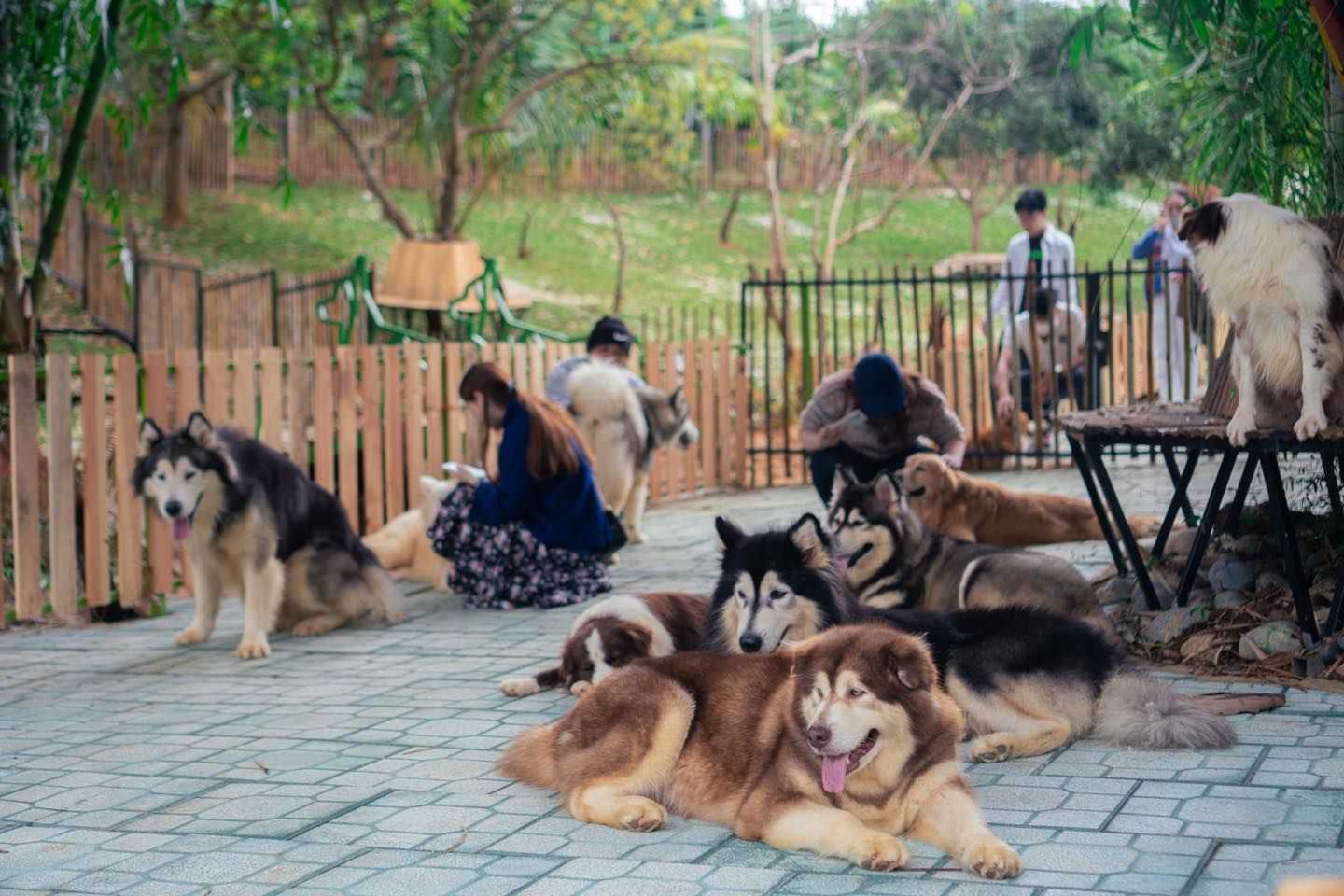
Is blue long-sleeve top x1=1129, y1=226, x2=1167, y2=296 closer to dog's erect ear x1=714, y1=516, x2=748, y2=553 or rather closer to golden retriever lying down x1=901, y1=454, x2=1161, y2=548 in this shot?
golden retriever lying down x1=901, y1=454, x2=1161, y2=548

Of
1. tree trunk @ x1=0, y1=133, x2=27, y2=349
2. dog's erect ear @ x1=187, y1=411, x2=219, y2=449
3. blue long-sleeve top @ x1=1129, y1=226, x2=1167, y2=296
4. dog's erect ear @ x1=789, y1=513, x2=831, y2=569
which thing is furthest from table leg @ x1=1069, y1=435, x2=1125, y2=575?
tree trunk @ x1=0, y1=133, x2=27, y2=349

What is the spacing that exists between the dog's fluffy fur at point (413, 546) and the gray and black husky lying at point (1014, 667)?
5098mm

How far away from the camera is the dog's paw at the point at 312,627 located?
8523 millimetres

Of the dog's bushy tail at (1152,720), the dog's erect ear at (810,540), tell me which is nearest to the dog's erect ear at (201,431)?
the dog's erect ear at (810,540)

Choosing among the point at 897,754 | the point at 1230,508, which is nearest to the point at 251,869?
the point at 897,754

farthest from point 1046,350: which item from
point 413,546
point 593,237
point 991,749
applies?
point 593,237

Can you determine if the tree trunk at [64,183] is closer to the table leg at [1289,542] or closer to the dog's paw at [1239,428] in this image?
the dog's paw at [1239,428]

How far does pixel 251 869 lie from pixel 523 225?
94.2ft

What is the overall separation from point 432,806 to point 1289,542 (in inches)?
146

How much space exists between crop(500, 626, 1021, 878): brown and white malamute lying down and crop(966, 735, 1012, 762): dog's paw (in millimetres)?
888

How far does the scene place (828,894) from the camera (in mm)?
3941

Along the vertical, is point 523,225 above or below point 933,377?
above

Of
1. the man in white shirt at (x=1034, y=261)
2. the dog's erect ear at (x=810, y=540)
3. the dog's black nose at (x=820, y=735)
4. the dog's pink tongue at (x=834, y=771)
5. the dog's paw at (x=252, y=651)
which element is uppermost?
the man in white shirt at (x=1034, y=261)

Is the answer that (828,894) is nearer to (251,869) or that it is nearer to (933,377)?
(251,869)
